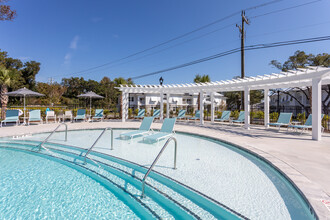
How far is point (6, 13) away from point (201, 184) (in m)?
12.1

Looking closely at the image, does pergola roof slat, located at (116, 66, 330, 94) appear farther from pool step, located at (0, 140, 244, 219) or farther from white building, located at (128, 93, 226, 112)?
white building, located at (128, 93, 226, 112)

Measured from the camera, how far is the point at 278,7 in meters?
13.5

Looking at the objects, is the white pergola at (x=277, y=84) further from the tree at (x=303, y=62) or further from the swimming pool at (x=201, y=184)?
the tree at (x=303, y=62)

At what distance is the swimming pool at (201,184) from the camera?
9.06 feet

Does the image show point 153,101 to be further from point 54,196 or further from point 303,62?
point 54,196

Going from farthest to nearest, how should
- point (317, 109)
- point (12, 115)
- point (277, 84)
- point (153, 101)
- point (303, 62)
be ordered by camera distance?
point (153, 101) → point (303, 62) → point (12, 115) → point (277, 84) → point (317, 109)

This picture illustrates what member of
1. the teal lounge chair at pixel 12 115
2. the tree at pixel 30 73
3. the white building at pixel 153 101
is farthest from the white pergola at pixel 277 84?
the tree at pixel 30 73

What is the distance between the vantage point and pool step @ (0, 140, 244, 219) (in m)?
2.77

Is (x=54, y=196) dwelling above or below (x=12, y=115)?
below

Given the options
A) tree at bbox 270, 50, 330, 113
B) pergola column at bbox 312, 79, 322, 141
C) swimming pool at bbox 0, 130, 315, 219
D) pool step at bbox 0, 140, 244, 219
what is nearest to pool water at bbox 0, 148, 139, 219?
swimming pool at bbox 0, 130, 315, 219

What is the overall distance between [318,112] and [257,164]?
16.1 ft

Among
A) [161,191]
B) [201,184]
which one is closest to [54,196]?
[161,191]

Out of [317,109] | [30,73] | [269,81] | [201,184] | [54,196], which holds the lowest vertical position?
[54,196]

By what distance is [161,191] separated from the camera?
3.43 m
